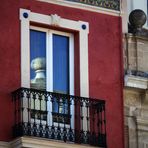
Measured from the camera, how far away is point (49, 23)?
20.6 m

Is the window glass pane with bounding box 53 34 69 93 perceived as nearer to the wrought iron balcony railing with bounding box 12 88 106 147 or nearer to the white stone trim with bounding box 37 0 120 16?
the wrought iron balcony railing with bounding box 12 88 106 147

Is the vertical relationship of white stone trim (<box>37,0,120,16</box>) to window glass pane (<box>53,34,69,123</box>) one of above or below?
above

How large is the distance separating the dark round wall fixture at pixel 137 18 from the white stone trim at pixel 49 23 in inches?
52.7

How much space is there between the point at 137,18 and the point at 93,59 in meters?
1.66

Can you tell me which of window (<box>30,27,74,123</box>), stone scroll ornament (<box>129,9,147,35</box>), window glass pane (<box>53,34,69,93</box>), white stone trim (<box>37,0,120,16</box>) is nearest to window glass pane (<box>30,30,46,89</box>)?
window (<box>30,27,74,123</box>)

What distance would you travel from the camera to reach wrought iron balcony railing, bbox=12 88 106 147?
19.5m

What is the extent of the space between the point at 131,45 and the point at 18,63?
3.04 metres

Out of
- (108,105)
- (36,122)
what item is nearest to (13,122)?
(36,122)

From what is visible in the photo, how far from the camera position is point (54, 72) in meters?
20.5

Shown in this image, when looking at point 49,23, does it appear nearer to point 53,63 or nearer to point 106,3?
→ point 53,63

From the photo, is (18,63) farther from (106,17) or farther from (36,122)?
(106,17)

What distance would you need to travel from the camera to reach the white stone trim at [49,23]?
20.0m

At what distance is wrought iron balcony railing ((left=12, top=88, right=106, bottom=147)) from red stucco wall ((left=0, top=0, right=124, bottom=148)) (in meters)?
0.24

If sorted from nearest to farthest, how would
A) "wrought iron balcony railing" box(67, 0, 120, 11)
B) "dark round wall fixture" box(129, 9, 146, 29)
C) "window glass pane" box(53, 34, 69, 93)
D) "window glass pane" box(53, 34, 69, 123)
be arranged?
"window glass pane" box(53, 34, 69, 123)
"window glass pane" box(53, 34, 69, 93)
"wrought iron balcony railing" box(67, 0, 120, 11)
"dark round wall fixture" box(129, 9, 146, 29)
